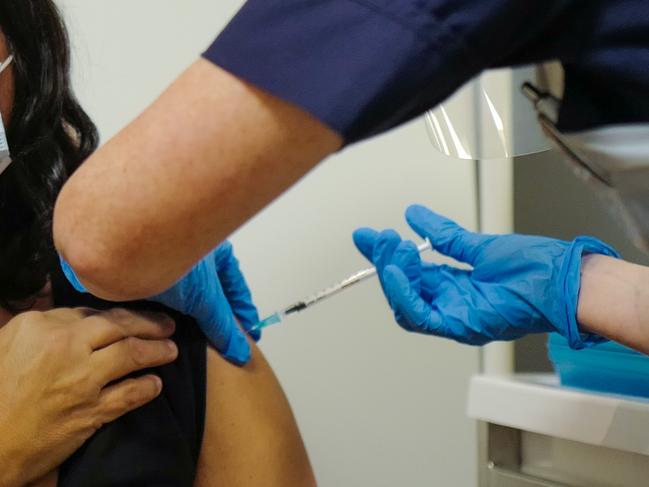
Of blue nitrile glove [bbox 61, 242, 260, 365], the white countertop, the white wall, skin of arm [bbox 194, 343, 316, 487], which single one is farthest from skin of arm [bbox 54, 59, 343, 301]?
the white wall

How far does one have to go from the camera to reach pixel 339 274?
4.78ft

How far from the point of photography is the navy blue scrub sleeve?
44cm

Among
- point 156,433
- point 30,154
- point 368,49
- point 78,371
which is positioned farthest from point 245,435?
point 368,49

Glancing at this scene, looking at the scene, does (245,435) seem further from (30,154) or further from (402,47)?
(402,47)

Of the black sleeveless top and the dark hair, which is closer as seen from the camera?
the black sleeveless top

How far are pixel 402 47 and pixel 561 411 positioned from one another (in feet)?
2.31

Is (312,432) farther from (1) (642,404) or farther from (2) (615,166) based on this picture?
(2) (615,166)

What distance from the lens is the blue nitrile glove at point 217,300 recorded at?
88 cm

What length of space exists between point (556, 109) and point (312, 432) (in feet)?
3.61

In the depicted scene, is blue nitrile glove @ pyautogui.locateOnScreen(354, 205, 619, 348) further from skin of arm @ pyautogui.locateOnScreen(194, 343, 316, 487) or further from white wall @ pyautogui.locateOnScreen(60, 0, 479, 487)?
white wall @ pyautogui.locateOnScreen(60, 0, 479, 487)

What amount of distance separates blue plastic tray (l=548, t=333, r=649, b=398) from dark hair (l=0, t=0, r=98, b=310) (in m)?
0.76

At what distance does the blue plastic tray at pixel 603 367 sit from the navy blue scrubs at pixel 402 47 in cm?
62

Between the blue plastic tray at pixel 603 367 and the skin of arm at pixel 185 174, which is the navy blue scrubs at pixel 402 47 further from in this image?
the blue plastic tray at pixel 603 367

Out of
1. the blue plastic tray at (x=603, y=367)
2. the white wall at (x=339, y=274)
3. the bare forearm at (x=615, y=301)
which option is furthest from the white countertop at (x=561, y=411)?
the white wall at (x=339, y=274)
